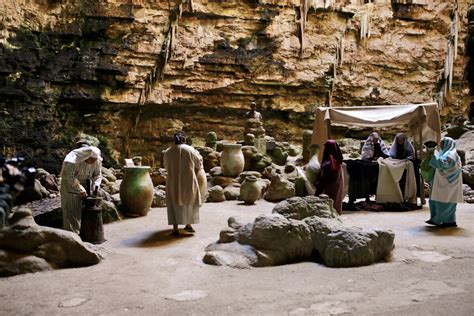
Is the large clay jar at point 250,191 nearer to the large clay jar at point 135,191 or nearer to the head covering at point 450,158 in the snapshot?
the large clay jar at point 135,191

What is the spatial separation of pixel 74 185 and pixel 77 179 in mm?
88

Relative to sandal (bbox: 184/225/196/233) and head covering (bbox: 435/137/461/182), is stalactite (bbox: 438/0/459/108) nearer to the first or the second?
head covering (bbox: 435/137/461/182)

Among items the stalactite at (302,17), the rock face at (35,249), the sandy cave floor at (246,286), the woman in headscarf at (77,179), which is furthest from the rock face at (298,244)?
the stalactite at (302,17)

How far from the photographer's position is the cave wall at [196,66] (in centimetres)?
1630

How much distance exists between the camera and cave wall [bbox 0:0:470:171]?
53.5 feet

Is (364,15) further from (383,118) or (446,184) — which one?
(446,184)

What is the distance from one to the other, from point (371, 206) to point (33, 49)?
13809 millimetres

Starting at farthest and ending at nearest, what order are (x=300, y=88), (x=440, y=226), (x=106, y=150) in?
(x=300, y=88) < (x=106, y=150) < (x=440, y=226)

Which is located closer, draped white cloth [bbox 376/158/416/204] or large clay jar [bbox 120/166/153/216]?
Result: large clay jar [bbox 120/166/153/216]

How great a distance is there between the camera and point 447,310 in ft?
9.91

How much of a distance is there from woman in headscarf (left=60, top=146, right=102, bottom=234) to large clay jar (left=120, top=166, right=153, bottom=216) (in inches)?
66.9

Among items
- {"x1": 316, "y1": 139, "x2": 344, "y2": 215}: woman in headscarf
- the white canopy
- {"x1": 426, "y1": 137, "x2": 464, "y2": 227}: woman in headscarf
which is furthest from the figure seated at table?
{"x1": 426, "y1": 137, "x2": 464, "y2": 227}: woman in headscarf

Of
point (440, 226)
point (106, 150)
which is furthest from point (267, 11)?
point (440, 226)

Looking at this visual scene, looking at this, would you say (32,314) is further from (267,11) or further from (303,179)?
(267,11)
